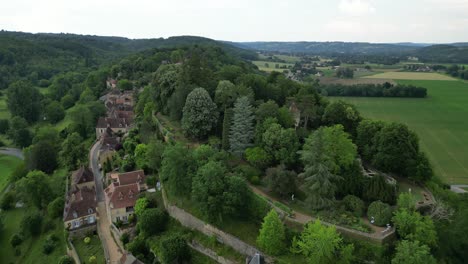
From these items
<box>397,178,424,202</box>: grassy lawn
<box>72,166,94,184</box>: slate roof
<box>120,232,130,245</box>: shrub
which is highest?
<box>397,178,424,202</box>: grassy lawn

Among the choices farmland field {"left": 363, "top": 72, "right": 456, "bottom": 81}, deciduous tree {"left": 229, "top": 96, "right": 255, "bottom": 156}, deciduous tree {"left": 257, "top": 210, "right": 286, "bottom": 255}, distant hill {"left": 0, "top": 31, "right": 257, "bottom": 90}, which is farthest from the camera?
distant hill {"left": 0, "top": 31, "right": 257, "bottom": 90}

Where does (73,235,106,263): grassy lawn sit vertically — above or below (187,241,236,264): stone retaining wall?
below

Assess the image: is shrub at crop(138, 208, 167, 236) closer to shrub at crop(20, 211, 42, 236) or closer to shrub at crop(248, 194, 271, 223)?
shrub at crop(248, 194, 271, 223)

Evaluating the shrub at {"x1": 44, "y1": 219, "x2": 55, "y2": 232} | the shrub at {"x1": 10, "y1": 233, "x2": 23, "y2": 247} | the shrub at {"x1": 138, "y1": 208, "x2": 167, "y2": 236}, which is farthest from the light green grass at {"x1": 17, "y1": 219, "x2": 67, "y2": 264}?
the shrub at {"x1": 138, "y1": 208, "x2": 167, "y2": 236}

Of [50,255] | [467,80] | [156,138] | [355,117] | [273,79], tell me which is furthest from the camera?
[467,80]

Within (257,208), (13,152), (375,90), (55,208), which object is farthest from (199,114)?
(375,90)

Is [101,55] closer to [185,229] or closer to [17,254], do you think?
[17,254]

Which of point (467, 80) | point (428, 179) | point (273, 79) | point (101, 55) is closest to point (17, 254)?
point (273, 79)
